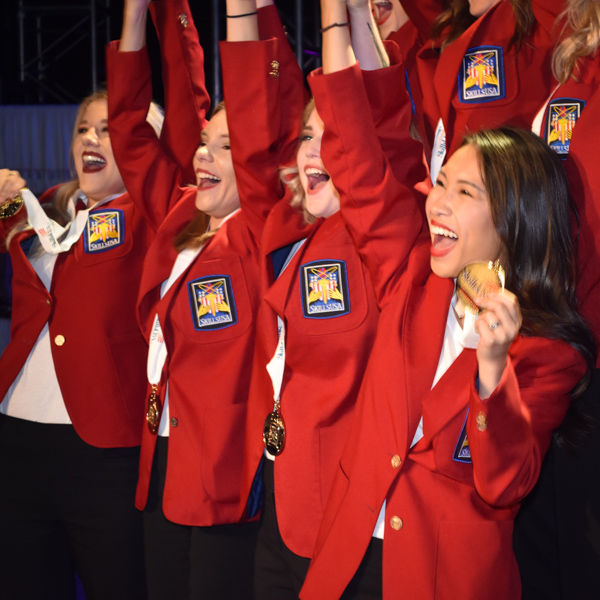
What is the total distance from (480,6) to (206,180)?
0.93 metres

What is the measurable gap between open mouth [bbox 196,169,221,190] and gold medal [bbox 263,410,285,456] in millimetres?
807

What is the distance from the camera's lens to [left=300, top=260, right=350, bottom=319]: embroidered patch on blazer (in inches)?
74.9

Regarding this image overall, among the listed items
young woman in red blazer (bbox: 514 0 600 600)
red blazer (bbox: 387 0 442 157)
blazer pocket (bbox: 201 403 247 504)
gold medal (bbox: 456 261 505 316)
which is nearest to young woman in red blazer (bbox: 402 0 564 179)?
young woman in red blazer (bbox: 514 0 600 600)

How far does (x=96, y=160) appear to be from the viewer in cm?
272

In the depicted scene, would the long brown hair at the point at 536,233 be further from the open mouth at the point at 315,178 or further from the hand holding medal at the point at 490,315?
the open mouth at the point at 315,178

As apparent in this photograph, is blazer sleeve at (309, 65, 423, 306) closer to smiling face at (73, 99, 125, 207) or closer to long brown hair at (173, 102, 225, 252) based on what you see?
long brown hair at (173, 102, 225, 252)

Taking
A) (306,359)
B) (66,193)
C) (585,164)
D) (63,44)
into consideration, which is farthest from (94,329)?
(63,44)

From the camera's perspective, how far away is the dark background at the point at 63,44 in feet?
16.7

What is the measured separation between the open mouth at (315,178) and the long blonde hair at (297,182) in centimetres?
5

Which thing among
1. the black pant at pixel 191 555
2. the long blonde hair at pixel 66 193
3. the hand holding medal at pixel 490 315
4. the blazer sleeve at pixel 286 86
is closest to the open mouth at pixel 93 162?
the long blonde hair at pixel 66 193

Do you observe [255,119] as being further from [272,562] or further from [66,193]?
[272,562]

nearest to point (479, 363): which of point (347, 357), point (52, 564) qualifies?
point (347, 357)

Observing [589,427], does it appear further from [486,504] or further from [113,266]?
[113,266]

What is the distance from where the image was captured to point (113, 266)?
251 centimetres
